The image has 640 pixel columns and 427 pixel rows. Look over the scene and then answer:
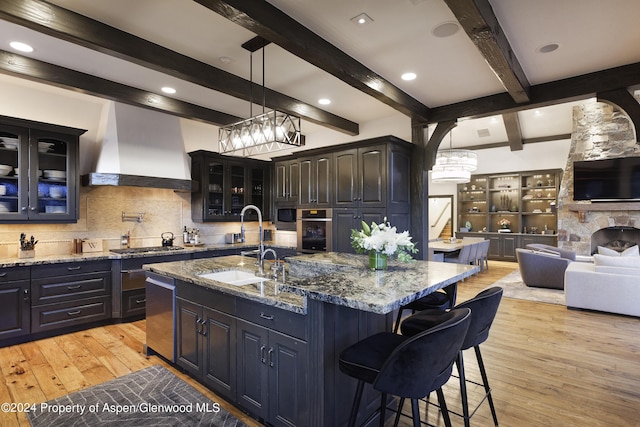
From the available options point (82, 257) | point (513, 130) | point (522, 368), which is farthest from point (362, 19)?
point (513, 130)

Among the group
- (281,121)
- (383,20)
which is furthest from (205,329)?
(383,20)

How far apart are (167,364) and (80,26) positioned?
2913mm

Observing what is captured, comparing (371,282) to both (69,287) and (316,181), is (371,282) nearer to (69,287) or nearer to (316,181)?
(316,181)

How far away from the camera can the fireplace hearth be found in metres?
7.66

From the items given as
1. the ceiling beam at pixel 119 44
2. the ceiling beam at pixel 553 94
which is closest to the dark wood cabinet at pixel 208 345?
the ceiling beam at pixel 119 44

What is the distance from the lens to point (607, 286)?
4.73 m

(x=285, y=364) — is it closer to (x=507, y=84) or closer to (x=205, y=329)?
(x=205, y=329)

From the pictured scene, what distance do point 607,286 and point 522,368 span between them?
2.72m

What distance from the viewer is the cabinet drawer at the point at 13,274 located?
3.61 m

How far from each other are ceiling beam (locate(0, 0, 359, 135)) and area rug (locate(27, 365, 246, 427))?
274 centimetres

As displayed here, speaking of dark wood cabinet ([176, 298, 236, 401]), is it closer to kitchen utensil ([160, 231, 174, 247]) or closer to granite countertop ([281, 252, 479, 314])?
granite countertop ([281, 252, 479, 314])

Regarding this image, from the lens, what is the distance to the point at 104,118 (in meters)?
4.67

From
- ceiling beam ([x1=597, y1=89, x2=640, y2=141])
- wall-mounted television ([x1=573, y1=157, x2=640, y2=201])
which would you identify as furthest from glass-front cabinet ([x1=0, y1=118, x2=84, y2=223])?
wall-mounted television ([x1=573, y1=157, x2=640, y2=201])

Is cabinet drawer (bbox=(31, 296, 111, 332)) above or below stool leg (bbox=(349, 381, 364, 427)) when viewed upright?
below
